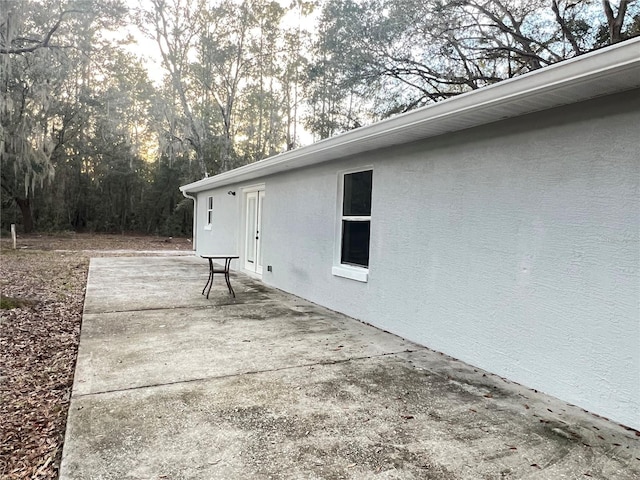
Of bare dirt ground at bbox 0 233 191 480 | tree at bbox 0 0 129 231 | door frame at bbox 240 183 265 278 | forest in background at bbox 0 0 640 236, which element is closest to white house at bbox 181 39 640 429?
bare dirt ground at bbox 0 233 191 480

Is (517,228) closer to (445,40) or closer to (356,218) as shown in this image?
(356,218)

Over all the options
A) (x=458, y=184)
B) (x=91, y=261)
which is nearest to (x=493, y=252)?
(x=458, y=184)

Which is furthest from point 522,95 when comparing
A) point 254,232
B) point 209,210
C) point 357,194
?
point 209,210

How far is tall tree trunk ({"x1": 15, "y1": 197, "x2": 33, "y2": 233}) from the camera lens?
1900 centimetres

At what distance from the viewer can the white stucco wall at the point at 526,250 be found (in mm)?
2867

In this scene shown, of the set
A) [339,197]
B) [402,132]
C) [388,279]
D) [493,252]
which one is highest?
[402,132]

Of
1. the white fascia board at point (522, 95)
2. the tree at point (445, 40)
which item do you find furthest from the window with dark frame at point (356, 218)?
the tree at point (445, 40)

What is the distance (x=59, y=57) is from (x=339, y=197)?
968 centimetres

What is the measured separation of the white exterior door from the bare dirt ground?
11.2 ft

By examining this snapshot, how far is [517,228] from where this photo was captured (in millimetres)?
3539

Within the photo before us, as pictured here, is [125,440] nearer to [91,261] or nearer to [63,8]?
[91,261]

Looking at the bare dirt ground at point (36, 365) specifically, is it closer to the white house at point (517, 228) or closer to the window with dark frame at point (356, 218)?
the white house at point (517, 228)

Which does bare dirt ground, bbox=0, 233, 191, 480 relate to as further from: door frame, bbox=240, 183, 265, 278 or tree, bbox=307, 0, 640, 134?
tree, bbox=307, 0, 640, 134

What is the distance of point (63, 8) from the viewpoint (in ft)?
34.8
